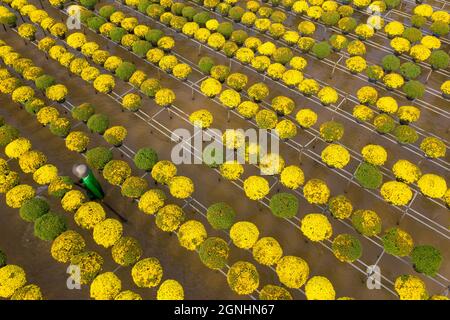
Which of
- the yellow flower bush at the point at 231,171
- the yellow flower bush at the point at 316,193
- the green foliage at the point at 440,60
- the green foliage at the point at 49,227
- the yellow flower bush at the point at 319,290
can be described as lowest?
the green foliage at the point at 49,227

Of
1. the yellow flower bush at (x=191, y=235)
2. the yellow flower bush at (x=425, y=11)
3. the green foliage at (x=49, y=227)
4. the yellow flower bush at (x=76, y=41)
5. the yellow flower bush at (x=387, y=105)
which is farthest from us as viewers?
the yellow flower bush at (x=425, y=11)

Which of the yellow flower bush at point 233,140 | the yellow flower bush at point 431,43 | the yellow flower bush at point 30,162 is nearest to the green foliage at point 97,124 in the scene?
the yellow flower bush at point 30,162

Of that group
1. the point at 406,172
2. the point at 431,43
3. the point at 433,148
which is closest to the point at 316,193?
the point at 406,172

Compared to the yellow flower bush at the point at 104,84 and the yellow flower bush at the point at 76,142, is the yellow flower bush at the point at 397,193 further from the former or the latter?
the yellow flower bush at the point at 104,84

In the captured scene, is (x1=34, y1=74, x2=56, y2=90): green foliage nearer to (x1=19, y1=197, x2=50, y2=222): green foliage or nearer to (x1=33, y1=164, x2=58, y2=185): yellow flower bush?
(x1=33, y1=164, x2=58, y2=185): yellow flower bush

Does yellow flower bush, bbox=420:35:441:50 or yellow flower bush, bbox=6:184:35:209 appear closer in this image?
yellow flower bush, bbox=6:184:35:209

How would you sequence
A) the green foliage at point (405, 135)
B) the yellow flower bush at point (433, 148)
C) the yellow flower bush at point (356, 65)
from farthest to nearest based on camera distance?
the yellow flower bush at point (356, 65) < the green foliage at point (405, 135) < the yellow flower bush at point (433, 148)

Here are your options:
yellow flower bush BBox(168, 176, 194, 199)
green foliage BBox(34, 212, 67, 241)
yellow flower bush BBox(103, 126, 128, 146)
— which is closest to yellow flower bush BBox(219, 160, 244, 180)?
yellow flower bush BBox(168, 176, 194, 199)
